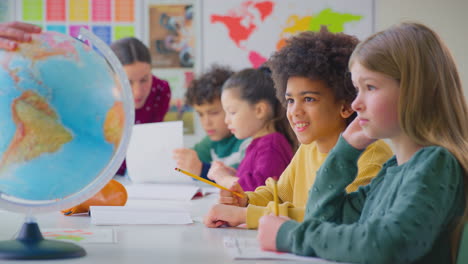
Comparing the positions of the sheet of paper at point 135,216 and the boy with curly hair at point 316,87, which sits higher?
the boy with curly hair at point 316,87

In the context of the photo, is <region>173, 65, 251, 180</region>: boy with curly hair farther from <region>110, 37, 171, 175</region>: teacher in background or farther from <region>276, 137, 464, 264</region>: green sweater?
<region>276, 137, 464, 264</region>: green sweater

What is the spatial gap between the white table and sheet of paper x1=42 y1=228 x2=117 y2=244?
2 cm

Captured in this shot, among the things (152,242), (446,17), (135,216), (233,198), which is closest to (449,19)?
(446,17)

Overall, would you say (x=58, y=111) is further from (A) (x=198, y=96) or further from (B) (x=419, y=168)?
(A) (x=198, y=96)

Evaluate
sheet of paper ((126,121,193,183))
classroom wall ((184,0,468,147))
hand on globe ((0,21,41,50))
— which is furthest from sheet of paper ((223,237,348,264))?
classroom wall ((184,0,468,147))

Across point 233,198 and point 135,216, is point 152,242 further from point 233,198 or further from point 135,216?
point 233,198

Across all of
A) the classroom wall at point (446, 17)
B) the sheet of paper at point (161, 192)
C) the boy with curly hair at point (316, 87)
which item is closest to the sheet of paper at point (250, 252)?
the boy with curly hair at point (316, 87)

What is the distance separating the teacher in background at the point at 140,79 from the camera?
3.05 meters

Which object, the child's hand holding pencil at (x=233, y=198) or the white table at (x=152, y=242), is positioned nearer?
the white table at (x=152, y=242)

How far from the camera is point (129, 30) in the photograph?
Result: 14.8ft

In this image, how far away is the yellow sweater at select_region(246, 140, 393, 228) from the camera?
1.42 m

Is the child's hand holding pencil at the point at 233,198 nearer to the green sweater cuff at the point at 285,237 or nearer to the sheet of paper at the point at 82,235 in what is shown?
the sheet of paper at the point at 82,235

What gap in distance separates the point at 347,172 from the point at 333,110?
486 millimetres

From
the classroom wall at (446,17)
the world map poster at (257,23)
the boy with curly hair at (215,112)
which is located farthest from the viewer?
the world map poster at (257,23)
